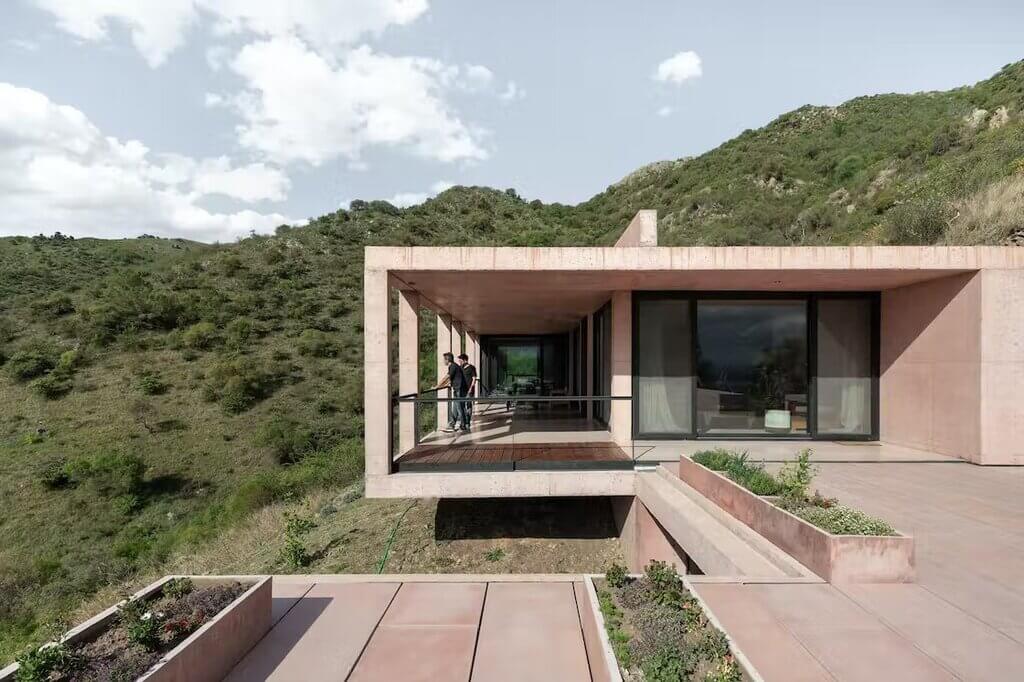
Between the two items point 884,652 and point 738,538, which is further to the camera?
point 738,538

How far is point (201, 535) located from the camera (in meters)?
15.3

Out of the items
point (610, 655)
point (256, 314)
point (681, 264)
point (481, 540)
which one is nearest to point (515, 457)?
point (481, 540)

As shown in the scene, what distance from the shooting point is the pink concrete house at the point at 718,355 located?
23.1ft

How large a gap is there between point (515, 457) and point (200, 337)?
91.8 ft

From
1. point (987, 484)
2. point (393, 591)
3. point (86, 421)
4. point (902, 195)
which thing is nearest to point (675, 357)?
point (987, 484)

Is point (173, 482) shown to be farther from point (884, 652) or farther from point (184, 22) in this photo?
point (884, 652)

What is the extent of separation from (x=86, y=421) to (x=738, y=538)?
2655 centimetres

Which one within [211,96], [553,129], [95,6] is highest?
[553,129]

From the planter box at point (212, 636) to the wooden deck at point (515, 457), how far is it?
3603mm

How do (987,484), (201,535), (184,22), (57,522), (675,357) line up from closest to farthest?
1. (987,484)
2. (675,357)
3. (184,22)
4. (201,535)
5. (57,522)

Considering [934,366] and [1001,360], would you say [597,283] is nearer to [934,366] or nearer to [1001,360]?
[934,366]

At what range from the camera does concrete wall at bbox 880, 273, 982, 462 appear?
7414mm

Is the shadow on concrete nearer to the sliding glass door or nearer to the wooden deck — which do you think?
the wooden deck

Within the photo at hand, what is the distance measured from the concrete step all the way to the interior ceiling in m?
2.92
